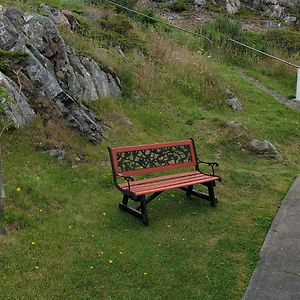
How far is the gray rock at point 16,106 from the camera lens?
739 centimetres

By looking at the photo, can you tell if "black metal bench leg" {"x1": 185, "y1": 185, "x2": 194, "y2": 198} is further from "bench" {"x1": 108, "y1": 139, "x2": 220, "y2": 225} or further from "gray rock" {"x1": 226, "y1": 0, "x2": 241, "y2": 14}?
"gray rock" {"x1": 226, "y1": 0, "x2": 241, "y2": 14}

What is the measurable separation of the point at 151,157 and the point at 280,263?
8.56ft

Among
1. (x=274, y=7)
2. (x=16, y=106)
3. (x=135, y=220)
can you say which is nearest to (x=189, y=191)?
(x=135, y=220)

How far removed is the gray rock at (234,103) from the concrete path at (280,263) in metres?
5.32

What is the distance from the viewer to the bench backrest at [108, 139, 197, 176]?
22.3 feet

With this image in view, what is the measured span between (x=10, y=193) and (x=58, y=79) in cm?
348

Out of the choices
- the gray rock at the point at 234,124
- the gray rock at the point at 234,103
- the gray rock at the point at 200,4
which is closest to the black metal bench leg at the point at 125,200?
the gray rock at the point at 234,124

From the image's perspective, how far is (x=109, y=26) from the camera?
13938mm

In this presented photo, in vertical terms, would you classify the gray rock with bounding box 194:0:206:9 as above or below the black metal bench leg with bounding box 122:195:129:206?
below

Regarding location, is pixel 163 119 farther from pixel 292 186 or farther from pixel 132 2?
pixel 132 2

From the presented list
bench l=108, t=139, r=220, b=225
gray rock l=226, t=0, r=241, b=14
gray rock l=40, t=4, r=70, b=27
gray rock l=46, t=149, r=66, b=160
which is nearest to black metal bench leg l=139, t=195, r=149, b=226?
bench l=108, t=139, r=220, b=225

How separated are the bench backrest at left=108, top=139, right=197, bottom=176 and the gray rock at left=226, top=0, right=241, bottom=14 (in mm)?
25996

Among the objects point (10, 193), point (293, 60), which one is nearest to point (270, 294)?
point (10, 193)

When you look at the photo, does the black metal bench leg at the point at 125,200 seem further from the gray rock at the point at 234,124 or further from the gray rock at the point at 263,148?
the gray rock at the point at 234,124
